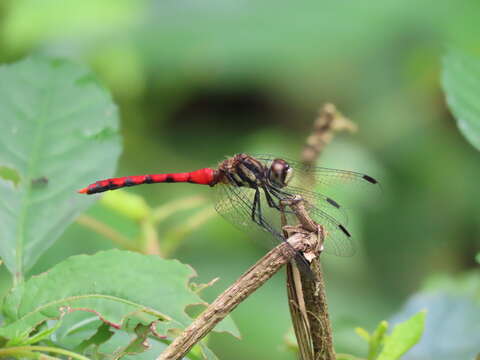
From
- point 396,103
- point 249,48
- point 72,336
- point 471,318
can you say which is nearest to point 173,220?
point 249,48

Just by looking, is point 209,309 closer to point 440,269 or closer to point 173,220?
point 173,220

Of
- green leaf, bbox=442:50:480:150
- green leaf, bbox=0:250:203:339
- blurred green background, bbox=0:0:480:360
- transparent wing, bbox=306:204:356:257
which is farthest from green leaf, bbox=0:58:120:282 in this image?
blurred green background, bbox=0:0:480:360

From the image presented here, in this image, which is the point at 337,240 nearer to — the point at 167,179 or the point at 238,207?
the point at 238,207

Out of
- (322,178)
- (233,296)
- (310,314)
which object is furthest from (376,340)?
(322,178)

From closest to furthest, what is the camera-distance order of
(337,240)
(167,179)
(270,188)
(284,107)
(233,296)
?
1. (233,296)
2. (337,240)
3. (270,188)
4. (167,179)
5. (284,107)

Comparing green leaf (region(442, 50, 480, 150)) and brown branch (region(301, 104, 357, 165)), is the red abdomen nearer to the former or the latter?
brown branch (region(301, 104, 357, 165))
